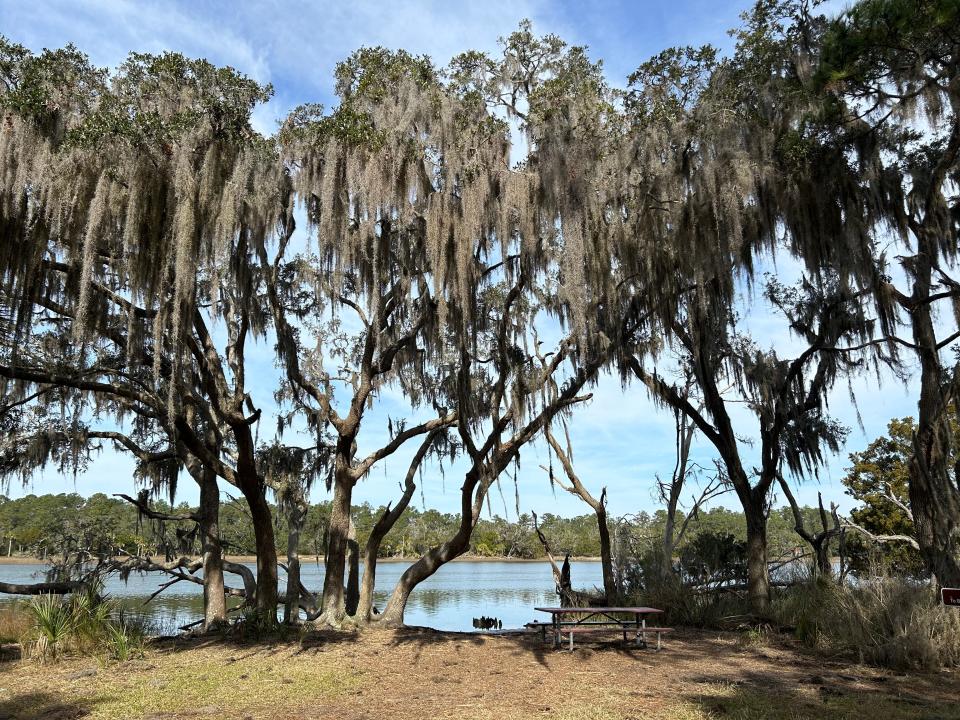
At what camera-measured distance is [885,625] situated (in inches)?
294

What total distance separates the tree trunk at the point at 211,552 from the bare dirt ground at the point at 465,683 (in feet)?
8.07

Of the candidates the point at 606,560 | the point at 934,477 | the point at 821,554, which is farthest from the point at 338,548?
the point at 821,554

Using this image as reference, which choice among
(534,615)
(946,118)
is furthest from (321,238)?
(534,615)

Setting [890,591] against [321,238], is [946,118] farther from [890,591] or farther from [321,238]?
[321,238]

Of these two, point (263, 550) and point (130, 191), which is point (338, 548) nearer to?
point (263, 550)

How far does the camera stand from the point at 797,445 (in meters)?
12.1

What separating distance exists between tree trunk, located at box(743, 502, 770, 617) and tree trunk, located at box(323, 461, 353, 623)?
604cm

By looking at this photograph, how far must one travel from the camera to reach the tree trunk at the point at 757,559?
10.6 metres

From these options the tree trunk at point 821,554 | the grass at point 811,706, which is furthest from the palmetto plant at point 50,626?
the tree trunk at point 821,554

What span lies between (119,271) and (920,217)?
1004 centimetres

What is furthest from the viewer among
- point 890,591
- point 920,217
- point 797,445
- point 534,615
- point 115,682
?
point 534,615

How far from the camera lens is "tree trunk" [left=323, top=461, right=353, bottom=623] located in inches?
386

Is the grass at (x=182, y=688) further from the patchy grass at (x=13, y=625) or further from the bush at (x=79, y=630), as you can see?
the patchy grass at (x=13, y=625)

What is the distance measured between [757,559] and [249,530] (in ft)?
96.5
